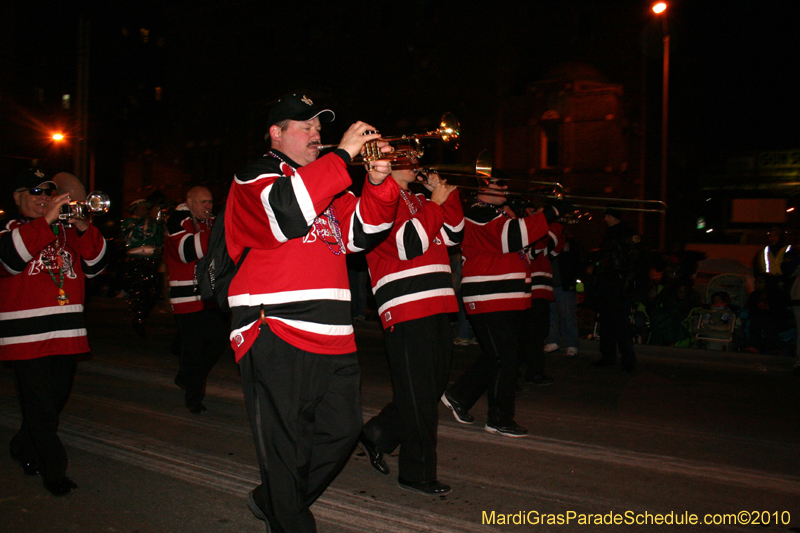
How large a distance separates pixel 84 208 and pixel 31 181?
39cm

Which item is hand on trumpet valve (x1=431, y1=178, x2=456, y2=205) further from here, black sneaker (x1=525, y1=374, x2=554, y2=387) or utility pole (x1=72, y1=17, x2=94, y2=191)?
utility pole (x1=72, y1=17, x2=94, y2=191)

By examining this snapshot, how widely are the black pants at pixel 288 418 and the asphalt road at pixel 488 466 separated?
3.15 ft

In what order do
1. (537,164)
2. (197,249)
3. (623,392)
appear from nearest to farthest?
1. (197,249)
2. (623,392)
3. (537,164)

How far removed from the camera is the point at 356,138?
3.07m

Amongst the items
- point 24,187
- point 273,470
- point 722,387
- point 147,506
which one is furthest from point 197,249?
point 722,387

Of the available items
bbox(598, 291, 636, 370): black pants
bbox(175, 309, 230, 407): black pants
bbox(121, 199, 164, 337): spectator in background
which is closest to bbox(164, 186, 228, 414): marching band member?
bbox(175, 309, 230, 407): black pants

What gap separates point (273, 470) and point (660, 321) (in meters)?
9.47

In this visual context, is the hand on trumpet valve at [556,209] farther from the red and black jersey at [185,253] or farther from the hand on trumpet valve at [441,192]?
the red and black jersey at [185,253]

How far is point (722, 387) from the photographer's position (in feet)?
27.1

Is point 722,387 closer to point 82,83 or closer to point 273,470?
point 273,470

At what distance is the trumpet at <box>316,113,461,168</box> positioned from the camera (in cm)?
347

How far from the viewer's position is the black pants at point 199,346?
660cm

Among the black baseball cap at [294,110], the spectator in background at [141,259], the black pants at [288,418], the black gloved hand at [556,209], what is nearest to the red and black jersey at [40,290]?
the black baseball cap at [294,110]

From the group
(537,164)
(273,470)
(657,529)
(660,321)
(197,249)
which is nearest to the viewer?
(273,470)
